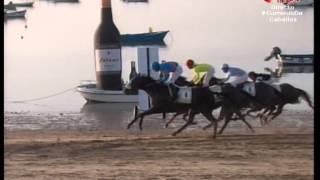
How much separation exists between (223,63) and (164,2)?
802 millimetres

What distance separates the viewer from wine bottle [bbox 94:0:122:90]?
7.80 metres

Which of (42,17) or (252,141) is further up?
(42,17)

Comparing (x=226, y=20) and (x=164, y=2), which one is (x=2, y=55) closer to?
(x=164, y=2)

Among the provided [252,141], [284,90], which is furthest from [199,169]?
[284,90]

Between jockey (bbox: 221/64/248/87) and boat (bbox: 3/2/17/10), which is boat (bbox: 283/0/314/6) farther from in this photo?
boat (bbox: 3/2/17/10)

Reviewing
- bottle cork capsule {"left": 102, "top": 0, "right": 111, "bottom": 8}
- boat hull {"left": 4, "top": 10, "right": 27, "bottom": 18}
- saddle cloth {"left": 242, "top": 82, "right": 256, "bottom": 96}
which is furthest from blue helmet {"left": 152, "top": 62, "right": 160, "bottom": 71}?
boat hull {"left": 4, "top": 10, "right": 27, "bottom": 18}

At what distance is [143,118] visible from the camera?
815cm

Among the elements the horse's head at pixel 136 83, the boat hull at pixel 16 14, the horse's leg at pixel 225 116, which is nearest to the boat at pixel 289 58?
the horse's leg at pixel 225 116

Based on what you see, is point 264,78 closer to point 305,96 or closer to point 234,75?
point 234,75

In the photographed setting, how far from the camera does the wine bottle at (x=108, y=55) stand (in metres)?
7.80

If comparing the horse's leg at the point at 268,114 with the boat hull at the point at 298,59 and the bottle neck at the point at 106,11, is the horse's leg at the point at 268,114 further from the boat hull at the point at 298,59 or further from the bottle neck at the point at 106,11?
the bottle neck at the point at 106,11

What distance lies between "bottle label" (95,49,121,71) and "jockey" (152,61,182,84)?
364 millimetres

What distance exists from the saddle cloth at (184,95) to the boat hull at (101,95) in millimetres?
471

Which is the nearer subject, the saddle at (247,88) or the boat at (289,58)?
the boat at (289,58)
